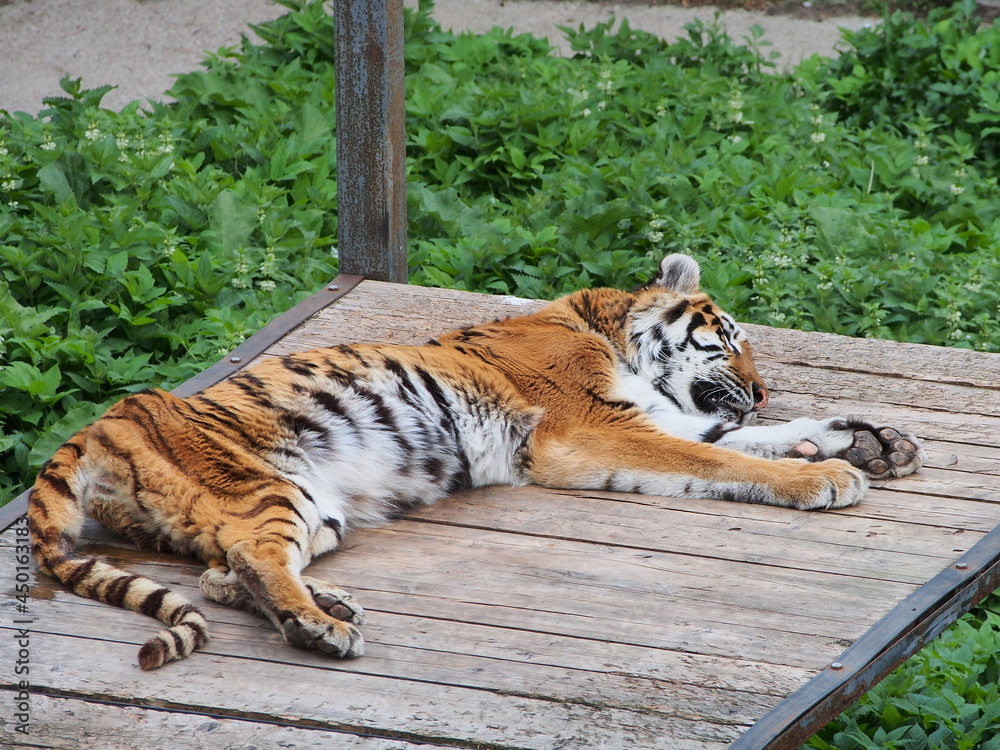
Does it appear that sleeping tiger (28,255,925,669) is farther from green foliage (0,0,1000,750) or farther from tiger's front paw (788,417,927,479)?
green foliage (0,0,1000,750)

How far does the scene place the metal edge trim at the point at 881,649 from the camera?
2.37m

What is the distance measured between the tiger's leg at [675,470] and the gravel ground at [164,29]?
595cm

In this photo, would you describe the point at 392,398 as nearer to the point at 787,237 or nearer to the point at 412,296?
the point at 412,296

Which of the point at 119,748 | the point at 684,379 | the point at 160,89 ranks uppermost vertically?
the point at 160,89

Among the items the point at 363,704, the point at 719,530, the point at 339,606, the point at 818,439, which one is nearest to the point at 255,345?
the point at 339,606

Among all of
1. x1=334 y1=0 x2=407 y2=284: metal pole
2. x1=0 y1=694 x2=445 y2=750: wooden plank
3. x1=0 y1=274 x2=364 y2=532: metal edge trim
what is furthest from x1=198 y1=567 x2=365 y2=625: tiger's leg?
x1=334 y1=0 x2=407 y2=284: metal pole

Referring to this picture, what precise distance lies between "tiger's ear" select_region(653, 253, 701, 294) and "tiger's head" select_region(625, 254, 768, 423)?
0.32ft

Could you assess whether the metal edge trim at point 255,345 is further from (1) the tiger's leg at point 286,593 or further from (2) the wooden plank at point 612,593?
(1) the tiger's leg at point 286,593

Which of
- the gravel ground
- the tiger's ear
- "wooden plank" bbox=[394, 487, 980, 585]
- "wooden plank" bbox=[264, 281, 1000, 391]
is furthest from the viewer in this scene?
the gravel ground

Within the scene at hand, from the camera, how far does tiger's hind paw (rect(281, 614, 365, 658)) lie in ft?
8.61

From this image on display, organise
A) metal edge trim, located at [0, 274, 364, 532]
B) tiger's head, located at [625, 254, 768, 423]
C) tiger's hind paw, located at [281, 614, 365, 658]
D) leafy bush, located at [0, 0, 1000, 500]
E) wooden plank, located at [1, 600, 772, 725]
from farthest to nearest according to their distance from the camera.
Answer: leafy bush, located at [0, 0, 1000, 500]
tiger's head, located at [625, 254, 768, 423]
metal edge trim, located at [0, 274, 364, 532]
tiger's hind paw, located at [281, 614, 365, 658]
wooden plank, located at [1, 600, 772, 725]

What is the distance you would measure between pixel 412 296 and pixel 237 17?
5.85 meters

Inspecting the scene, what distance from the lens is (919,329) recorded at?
549 centimetres

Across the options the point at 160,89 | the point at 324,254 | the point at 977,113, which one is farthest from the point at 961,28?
the point at 160,89
